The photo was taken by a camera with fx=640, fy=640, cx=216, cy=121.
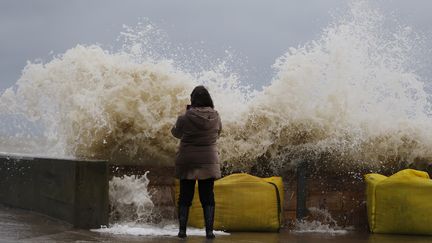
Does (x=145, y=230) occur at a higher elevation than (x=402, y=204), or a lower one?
lower

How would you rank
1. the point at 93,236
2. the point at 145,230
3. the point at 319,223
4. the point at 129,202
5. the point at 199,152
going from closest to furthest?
the point at 93,236
the point at 199,152
the point at 145,230
the point at 129,202
the point at 319,223

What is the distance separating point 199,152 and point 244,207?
3.92 feet

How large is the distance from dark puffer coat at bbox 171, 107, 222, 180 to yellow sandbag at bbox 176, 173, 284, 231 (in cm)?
94

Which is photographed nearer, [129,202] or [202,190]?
[202,190]

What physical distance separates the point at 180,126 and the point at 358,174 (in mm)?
2891

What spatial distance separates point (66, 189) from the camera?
22.8 feet

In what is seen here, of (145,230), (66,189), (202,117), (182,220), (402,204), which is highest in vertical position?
(202,117)

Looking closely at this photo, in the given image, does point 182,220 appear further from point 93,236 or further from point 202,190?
point 93,236

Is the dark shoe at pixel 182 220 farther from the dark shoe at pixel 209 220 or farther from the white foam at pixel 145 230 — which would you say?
the white foam at pixel 145 230

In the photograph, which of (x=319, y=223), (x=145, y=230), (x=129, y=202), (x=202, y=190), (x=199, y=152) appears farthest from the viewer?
(x=319, y=223)

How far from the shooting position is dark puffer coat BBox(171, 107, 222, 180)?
244 inches

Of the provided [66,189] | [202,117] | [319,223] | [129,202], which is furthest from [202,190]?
[319,223]

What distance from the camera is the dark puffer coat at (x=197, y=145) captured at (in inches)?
244

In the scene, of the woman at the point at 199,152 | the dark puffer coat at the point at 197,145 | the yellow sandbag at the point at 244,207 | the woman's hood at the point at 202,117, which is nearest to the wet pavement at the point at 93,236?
the yellow sandbag at the point at 244,207
